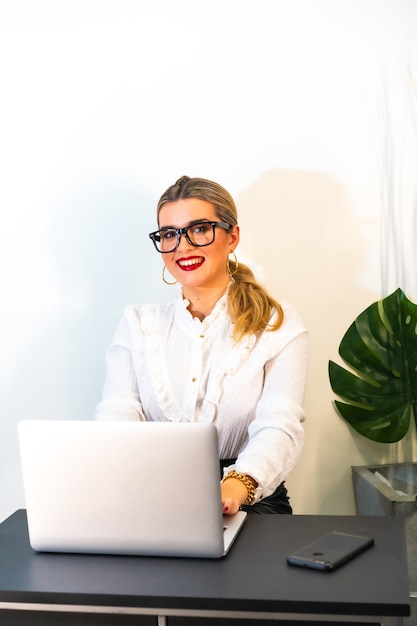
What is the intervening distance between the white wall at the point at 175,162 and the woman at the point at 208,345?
34cm

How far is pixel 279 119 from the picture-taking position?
114 inches

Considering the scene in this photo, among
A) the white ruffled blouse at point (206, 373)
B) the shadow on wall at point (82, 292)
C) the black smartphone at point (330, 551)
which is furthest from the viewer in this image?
the shadow on wall at point (82, 292)

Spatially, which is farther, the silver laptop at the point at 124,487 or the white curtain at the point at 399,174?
the white curtain at the point at 399,174

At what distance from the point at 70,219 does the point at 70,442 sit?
5.10 ft

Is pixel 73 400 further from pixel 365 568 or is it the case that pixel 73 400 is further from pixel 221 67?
pixel 365 568

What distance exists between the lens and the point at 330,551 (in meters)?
1.53

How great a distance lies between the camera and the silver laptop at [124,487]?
1545 mm

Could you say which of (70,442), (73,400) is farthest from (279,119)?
(70,442)

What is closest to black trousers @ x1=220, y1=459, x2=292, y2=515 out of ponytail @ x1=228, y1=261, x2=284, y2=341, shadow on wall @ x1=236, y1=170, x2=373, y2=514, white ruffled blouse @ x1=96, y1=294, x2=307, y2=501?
white ruffled blouse @ x1=96, y1=294, x2=307, y2=501

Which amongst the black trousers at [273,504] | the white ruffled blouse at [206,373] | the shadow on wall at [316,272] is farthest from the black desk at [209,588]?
the shadow on wall at [316,272]

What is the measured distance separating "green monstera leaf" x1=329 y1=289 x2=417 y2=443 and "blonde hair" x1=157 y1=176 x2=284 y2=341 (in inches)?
17.2

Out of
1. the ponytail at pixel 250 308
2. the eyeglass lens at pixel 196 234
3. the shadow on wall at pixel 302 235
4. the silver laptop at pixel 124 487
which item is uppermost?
the shadow on wall at pixel 302 235

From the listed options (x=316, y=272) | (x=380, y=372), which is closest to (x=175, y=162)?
(x=316, y=272)

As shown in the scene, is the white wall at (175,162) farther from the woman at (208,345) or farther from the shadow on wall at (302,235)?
the woman at (208,345)
